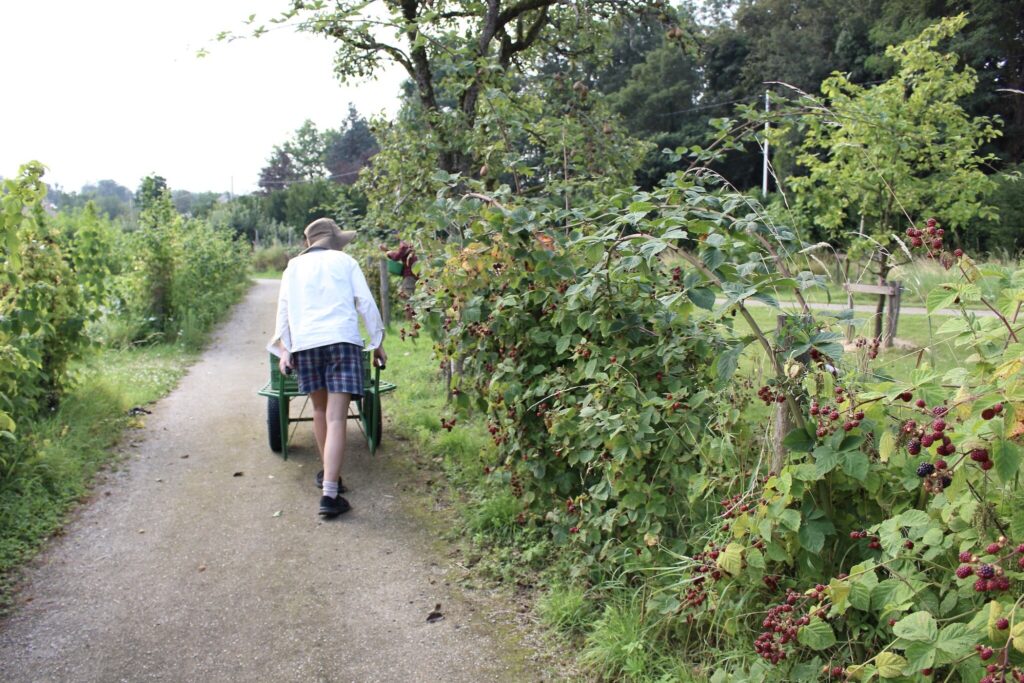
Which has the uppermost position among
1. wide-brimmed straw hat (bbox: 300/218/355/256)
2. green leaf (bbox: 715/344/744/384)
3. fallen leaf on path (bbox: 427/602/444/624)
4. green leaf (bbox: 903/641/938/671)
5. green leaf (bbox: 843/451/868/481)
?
wide-brimmed straw hat (bbox: 300/218/355/256)

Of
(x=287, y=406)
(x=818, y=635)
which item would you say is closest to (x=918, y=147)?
(x=287, y=406)

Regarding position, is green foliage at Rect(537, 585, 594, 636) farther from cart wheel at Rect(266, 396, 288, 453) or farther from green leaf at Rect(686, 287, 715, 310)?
cart wheel at Rect(266, 396, 288, 453)

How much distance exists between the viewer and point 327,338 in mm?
4988

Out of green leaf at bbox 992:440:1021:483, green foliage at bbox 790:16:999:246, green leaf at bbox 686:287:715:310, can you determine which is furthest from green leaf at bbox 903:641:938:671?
green foliage at bbox 790:16:999:246

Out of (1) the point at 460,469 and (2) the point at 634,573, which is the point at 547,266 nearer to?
(2) the point at 634,573

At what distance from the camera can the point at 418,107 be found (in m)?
7.96

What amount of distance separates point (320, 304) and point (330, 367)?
0.41 metres

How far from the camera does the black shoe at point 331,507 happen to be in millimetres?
4812

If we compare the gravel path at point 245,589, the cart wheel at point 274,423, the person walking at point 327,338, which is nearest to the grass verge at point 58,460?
the gravel path at point 245,589

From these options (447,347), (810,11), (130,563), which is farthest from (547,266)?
(810,11)

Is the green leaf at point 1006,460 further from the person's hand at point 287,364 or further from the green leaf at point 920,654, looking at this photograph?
the person's hand at point 287,364

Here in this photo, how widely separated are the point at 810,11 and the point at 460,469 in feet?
134

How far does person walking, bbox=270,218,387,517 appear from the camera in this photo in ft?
16.4

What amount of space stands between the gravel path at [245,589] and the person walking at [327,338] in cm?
46
